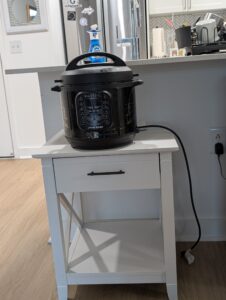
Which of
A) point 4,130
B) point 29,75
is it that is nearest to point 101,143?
point 29,75

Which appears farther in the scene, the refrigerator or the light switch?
the light switch

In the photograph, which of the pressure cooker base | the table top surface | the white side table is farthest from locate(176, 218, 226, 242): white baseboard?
the pressure cooker base

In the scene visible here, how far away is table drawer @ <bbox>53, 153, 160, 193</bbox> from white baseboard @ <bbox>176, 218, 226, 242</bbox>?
616 millimetres

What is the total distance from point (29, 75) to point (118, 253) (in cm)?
245

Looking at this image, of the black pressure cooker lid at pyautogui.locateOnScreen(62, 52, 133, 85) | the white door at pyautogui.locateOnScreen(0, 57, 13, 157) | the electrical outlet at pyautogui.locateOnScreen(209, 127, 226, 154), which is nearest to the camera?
the black pressure cooker lid at pyautogui.locateOnScreen(62, 52, 133, 85)

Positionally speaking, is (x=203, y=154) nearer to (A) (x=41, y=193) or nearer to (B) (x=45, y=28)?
(A) (x=41, y=193)

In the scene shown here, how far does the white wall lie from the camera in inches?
125

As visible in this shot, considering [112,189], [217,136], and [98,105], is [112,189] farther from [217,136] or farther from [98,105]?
[217,136]

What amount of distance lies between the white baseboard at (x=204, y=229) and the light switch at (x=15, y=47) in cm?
245

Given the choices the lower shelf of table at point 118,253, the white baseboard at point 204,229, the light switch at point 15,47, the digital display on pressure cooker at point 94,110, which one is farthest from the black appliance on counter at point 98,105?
the light switch at point 15,47

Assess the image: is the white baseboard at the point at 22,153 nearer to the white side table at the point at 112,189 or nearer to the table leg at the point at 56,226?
the white side table at the point at 112,189

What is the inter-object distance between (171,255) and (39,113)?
8.43 ft

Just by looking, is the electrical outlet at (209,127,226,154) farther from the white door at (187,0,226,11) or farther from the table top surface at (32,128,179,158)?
the white door at (187,0,226,11)

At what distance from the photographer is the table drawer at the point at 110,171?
1.04 metres
